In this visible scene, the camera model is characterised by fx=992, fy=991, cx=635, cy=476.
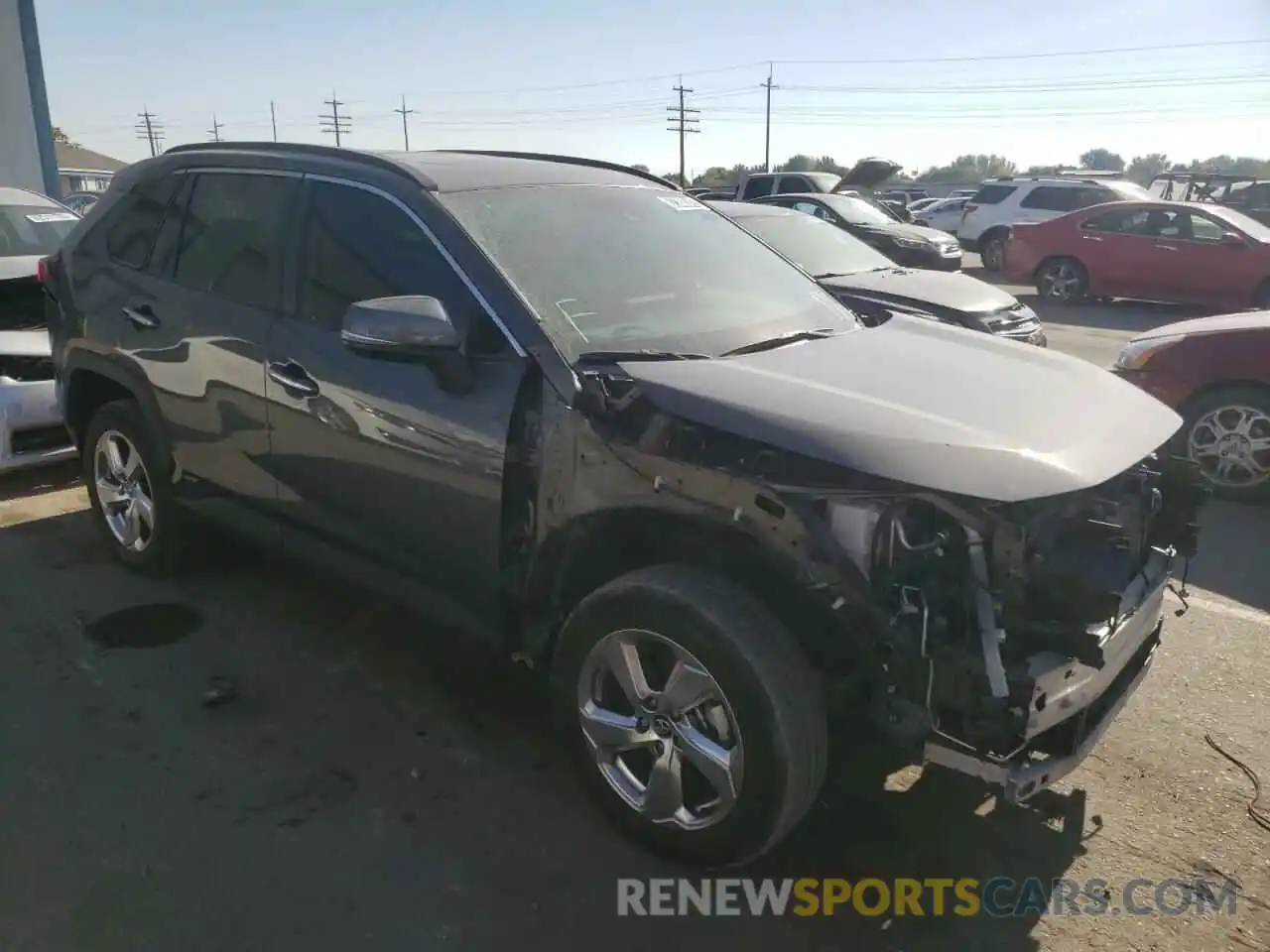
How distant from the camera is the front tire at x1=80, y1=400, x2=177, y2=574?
4352 mm

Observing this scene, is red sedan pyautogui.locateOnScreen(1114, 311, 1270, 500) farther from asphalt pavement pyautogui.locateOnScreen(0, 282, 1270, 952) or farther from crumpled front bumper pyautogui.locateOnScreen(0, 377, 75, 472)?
crumpled front bumper pyautogui.locateOnScreen(0, 377, 75, 472)

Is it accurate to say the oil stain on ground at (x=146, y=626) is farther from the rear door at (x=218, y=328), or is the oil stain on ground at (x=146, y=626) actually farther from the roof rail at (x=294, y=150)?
the roof rail at (x=294, y=150)

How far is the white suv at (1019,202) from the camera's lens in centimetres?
1898

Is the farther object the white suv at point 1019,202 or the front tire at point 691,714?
the white suv at point 1019,202

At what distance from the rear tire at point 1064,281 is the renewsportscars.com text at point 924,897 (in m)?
14.1

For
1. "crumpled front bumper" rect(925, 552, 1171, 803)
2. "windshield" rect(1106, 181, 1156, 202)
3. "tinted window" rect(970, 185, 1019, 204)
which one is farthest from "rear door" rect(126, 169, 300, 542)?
"tinted window" rect(970, 185, 1019, 204)

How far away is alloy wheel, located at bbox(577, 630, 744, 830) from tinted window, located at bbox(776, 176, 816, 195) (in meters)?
17.4

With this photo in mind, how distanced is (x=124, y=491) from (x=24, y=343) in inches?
77.9

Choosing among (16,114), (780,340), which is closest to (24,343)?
(780,340)

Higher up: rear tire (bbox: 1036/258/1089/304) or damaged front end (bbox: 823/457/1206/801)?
damaged front end (bbox: 823/457/1206/801)

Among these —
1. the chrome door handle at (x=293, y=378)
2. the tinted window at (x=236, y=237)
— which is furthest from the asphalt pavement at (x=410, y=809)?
the tinted window at (x=236, y=237)

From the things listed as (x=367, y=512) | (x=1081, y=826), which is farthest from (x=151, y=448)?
(x=1081, y=826)

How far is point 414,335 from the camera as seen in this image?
2848 mm

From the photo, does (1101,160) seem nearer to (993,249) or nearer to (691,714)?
(993,249)
